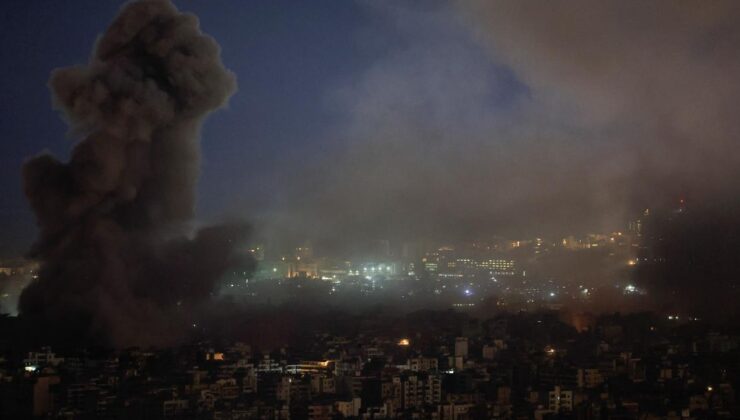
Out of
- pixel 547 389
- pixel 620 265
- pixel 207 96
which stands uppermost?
pixel 207 96

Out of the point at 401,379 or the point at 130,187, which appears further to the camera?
the point at 130,187

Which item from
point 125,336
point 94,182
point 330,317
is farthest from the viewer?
point 330,317

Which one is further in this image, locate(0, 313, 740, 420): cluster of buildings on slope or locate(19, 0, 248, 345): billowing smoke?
locate(19, 0, 248, 345): billowing smoke

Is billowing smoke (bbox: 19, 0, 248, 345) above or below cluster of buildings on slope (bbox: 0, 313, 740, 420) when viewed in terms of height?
above

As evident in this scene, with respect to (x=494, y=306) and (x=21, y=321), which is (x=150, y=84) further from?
(x=494, y=306)

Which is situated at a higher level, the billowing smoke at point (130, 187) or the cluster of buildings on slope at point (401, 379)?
the billowing smoke at point (130, 187)

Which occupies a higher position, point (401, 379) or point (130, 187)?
point (130, 187)

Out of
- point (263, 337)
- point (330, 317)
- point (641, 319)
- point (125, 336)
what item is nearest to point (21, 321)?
point (125, 336)

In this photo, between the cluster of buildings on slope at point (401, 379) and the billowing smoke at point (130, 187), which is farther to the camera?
the billowing smoke at point (130, 187)
